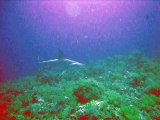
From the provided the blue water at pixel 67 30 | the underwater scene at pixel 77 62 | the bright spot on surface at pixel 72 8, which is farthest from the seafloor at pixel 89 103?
the bright spot on surface at pixel 72 8

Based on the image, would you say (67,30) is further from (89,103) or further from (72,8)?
(89,103)

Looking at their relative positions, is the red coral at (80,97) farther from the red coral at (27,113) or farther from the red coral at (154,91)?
the red coral at (154,91)

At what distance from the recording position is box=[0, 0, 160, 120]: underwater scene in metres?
9.20

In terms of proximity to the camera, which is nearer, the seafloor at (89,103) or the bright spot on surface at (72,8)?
the seafloor at (89,103)

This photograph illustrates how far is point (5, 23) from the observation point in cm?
4041

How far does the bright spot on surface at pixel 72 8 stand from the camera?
52919 millimetres

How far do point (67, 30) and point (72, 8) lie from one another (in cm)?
770

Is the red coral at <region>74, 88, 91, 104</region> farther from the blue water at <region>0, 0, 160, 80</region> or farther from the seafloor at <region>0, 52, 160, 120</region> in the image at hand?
the blue water at <region>0, 0, 160, 80</region>

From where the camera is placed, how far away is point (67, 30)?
6028cm

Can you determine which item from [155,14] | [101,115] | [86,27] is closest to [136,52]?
[101,115]

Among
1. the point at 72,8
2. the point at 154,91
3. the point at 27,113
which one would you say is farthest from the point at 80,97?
the point at 72,8

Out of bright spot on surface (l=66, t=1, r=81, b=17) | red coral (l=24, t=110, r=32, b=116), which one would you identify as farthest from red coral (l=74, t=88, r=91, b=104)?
bright spot on surface (l=66, t=1, r=81, b=17)

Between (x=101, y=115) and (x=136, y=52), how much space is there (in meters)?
14.1

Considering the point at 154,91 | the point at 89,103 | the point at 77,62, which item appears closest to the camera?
the point at 89,103
